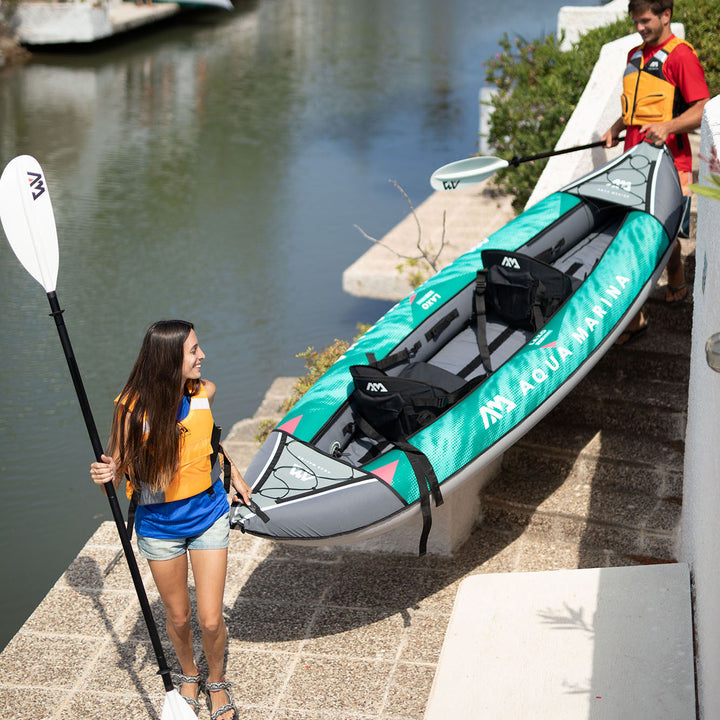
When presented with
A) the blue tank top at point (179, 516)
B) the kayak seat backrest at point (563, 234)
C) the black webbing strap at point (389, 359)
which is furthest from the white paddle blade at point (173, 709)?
the kayak seat backrest at point (563, 234)

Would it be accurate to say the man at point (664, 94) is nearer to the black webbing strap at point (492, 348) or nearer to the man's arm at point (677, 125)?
the man's arm at point (677, 125)

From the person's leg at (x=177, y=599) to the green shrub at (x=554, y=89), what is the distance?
5410 mm

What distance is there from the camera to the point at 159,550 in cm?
343

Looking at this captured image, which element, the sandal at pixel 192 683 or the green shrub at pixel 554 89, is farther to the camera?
the green shrub at pixel 554 89

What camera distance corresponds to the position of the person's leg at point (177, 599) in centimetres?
346

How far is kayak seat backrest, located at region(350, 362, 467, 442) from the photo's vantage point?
13.9 ft

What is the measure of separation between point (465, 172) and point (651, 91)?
1.20m

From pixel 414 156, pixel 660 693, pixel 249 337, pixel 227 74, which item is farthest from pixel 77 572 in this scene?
pixel 227 74

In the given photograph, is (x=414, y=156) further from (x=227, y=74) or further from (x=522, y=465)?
(x=522, y=465)

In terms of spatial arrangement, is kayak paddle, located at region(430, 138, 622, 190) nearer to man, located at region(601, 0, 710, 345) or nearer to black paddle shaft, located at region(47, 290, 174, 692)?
man, located at region(601, 0, 710, 345)

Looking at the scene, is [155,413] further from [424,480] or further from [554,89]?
[554,89]

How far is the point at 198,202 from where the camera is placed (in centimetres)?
1168

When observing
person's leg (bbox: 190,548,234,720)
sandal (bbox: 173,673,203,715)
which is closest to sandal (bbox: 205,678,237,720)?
sandal (bbox: 173,673,203,715)

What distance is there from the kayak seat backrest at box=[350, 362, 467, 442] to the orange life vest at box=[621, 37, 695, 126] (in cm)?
225
